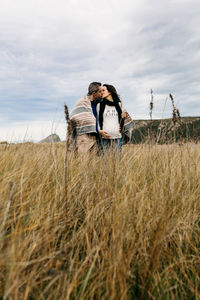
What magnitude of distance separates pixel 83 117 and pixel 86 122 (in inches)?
3.9

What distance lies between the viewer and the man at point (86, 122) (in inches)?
163

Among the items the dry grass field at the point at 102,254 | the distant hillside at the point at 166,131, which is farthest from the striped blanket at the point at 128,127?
the dry grass field at the point at 102,254

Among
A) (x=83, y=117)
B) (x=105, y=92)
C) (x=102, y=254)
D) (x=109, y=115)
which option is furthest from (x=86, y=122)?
(x=102, y=254)

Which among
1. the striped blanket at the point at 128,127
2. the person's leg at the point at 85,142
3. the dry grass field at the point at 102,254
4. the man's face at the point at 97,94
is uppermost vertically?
the man's face at the point at 97,94

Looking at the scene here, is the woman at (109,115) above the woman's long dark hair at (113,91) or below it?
below

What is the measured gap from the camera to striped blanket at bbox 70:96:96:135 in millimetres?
4156

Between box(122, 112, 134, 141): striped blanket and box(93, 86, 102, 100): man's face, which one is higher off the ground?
box(93, 86, 102, 100): man's face

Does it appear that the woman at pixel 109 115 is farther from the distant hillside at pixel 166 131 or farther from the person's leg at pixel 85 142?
the distant hillside at pixel 166 131

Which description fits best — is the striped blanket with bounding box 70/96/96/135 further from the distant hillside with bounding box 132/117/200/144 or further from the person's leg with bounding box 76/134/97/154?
the distant hillside with bounding box 132/117/200/144

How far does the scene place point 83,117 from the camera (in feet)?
13.7

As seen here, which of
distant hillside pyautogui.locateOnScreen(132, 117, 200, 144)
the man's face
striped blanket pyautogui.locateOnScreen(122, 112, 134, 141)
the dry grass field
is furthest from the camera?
striped blanket pyautogui.locateOnScreen(122, 112, 134, 141)

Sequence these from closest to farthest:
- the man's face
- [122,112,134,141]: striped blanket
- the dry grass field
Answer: the dry grass field → the man's face → [122,112,134,141]: striped blanket

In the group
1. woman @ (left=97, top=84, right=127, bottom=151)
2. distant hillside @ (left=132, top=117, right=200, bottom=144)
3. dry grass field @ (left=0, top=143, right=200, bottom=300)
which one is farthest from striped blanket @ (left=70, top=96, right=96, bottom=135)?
dry grass field @ (left=0, top=143, right=200, bottom=300)

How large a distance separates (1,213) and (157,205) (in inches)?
36.1
